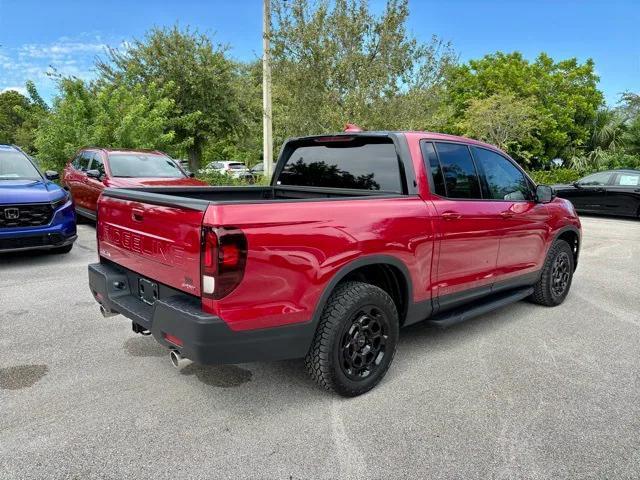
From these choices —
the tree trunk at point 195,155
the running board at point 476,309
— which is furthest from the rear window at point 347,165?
the tree trunk at point 195,155

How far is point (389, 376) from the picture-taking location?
3500mm

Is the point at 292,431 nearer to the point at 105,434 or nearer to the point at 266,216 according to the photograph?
the point at 105,434

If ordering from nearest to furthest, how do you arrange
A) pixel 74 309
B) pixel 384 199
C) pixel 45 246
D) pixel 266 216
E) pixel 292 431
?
pixel 266 216 → pixel 292 431 → pixel 384 199 → pixel 74 309 → pixel 45 246

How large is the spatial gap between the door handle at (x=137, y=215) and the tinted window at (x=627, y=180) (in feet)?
46.6

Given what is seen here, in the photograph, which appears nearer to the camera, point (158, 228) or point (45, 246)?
point (158, 228)

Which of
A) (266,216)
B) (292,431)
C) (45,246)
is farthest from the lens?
(45,246)

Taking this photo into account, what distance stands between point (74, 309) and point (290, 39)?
1017 centimetres

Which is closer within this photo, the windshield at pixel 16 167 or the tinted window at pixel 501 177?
the tinted window at pixel 501 177

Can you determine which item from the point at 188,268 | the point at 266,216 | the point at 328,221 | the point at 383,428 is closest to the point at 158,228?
the point at 188,268

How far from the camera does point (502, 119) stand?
2503 centimetres

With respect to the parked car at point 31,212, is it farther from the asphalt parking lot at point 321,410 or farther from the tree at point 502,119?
the tree at point 502,119

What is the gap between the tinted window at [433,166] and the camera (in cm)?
Answer: 370

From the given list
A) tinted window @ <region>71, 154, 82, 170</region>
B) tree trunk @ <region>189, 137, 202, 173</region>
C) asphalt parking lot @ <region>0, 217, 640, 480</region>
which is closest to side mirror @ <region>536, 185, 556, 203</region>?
asphalt parking lot @ <region>0, 217, 640, 480</region>

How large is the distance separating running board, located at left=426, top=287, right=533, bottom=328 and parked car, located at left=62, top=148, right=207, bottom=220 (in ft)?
19.9
